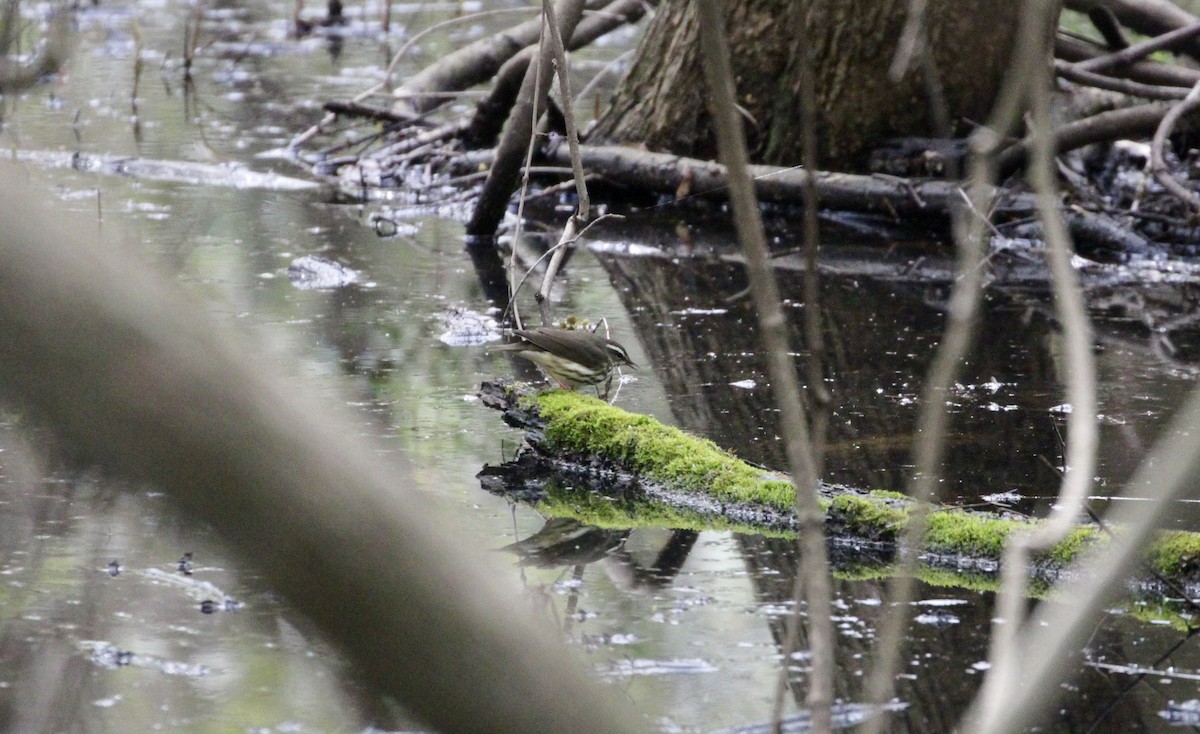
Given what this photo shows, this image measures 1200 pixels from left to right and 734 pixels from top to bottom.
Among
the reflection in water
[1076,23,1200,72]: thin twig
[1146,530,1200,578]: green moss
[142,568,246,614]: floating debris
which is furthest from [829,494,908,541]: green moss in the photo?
[1076,23,1200,72]: thin twig

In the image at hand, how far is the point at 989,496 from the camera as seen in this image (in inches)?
203

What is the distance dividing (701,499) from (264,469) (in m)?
4.20

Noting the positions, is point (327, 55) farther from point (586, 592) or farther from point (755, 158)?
point (586, 592)

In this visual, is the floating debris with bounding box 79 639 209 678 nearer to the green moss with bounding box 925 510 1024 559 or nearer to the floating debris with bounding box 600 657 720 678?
the floating debris with bounding box 600 657 720 678

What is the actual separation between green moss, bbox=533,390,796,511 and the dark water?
0.68 ft

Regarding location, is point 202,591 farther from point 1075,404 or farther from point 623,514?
point 1075,404

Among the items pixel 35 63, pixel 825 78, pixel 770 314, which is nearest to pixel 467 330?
pixel 35 63

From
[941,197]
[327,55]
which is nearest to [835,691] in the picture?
[941,197]

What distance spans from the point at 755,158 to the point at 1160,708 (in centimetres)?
770

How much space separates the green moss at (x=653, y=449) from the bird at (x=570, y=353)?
0.09m

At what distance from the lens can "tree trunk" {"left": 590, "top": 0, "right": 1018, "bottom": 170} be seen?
400 inches

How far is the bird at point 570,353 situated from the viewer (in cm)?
540

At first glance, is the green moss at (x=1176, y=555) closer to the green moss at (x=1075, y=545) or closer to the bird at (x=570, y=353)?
the green moss at (x=1075, y=545)

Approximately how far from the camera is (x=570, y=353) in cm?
542
